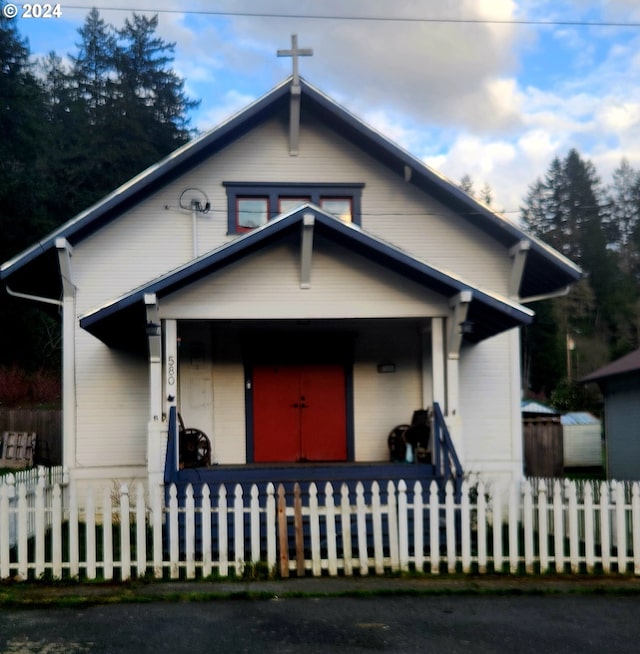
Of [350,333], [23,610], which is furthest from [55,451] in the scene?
[23,610]

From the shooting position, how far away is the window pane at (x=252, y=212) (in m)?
13.9

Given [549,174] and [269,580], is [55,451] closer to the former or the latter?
[269,580]

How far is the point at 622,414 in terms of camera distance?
803 inches

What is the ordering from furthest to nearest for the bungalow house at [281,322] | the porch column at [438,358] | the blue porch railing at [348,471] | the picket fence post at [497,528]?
the bungalow house at [281,322]
the porch column at [438,358]
the blue porch railing at [348,471]
the picket fence post at [497,528]

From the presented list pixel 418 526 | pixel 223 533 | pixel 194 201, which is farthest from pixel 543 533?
pixel 194 201

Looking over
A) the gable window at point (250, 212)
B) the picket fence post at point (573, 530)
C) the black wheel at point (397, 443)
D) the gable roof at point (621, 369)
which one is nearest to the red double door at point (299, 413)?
the black wheel at point (397, 443)

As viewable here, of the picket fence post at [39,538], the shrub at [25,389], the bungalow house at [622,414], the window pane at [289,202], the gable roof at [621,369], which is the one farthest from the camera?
the shrub at [25,389]

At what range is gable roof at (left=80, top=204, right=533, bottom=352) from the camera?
10672mm

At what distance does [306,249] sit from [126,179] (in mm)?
36893

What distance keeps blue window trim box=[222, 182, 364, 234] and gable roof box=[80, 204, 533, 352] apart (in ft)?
9.09

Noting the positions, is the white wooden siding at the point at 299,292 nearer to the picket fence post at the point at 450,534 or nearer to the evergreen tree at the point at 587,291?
the picket fence post at the point at 450,534

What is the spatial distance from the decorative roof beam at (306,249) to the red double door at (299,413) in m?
3.08

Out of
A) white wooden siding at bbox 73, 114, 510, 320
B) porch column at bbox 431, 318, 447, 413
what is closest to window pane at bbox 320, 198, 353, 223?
white wooden siding at bbox 73, 114, 510, 320

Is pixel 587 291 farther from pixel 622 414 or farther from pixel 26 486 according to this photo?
pixel 26 486
